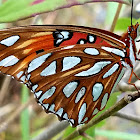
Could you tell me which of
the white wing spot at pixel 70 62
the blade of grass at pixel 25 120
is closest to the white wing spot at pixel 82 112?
the white wing spot at pixel 70 62

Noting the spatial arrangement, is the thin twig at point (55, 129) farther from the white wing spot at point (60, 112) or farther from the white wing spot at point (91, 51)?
the white wing spot at point (91, 51)

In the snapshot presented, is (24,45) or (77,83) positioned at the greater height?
(24,45)

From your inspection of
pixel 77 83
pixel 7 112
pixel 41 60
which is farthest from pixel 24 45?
pixel 7 112

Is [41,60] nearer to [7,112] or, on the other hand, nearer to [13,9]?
[13,9]

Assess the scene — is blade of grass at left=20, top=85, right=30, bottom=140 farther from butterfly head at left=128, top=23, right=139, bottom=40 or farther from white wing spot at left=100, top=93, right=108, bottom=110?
butterfly head at left=128, top=23, right=139, bottom=40

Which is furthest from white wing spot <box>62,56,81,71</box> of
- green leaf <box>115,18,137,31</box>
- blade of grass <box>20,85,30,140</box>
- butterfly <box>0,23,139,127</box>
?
blade of grass <box>20,85,30,140</box>

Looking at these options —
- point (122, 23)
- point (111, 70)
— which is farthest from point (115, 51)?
point (122, 23)

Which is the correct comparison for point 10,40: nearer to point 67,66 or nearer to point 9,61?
point 9,61
